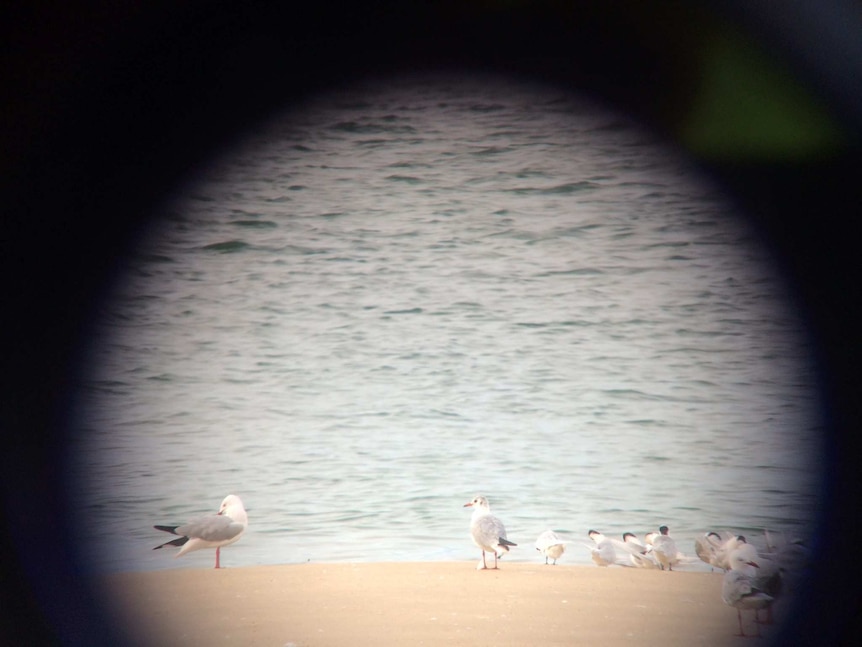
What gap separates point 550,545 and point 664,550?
1.35ft

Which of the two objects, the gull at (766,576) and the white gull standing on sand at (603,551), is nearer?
the gull at (766,576)

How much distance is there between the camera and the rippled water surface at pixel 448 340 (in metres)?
3.25

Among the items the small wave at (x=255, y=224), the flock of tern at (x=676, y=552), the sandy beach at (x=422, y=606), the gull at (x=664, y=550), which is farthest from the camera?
the small wave at (x=255, y=224)

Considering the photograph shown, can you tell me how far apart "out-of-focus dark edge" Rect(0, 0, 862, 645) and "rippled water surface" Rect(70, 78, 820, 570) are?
0.15 meters

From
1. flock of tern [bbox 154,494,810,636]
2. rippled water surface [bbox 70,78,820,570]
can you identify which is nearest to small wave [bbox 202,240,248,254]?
rippled water surface [bbox 70,78,820,570]

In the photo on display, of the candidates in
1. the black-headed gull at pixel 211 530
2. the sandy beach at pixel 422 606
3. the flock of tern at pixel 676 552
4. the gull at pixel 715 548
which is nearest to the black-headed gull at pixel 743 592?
the flock of tern at pixel 676 552

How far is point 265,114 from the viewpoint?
3.33 metres

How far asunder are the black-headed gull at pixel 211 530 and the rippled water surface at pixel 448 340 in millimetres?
291

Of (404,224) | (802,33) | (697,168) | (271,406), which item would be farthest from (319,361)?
(802,33)

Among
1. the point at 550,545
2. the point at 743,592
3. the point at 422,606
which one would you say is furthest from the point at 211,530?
the point at 743,592

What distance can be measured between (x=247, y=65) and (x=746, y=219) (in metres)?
2.09

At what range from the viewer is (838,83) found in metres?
2.46

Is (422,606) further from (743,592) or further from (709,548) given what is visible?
(709,548)

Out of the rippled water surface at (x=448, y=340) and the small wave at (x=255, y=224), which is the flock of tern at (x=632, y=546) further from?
the small wave at (x=255, y=224)
